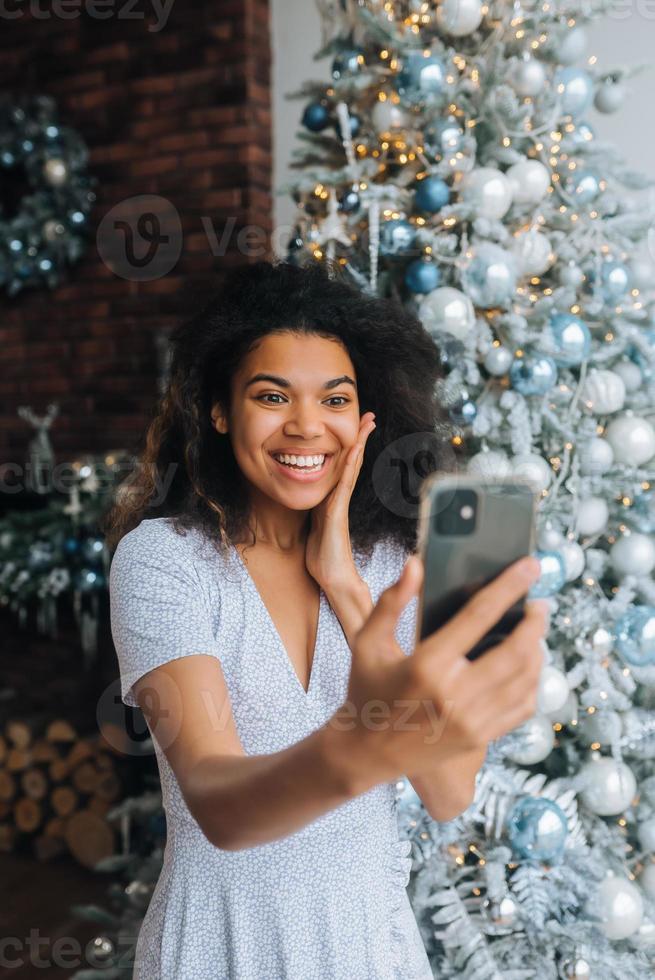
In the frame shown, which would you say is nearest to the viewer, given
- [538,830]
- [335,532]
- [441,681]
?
[441,681]

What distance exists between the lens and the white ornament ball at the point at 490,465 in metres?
1.52

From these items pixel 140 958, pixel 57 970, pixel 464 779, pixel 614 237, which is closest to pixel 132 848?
pixel 57 970

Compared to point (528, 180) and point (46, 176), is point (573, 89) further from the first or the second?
point (46, 176)

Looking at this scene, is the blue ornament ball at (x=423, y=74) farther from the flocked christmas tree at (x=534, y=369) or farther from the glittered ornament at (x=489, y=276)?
the glittered ornament at (x=489, y=276)

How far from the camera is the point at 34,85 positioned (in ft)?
10.4

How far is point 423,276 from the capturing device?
1.54 meters

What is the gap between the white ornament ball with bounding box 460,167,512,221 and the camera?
1.54 meters

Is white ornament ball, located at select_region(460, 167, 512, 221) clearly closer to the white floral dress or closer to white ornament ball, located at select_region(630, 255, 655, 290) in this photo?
white ornament ball, located at select_region(630, 255, 655, 290)

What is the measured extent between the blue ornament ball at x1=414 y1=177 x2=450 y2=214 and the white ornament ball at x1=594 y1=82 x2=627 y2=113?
504 millimetres

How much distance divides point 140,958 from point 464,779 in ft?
1.43

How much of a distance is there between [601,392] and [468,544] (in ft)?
3.78

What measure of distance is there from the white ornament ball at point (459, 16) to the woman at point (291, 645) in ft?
2.37

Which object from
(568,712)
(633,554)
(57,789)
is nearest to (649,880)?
(568,712)

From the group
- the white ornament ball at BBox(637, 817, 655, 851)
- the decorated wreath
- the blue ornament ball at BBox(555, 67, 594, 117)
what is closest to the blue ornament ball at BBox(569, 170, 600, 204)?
the blue ornament ball at BBox(555, 67, 594, 117)
